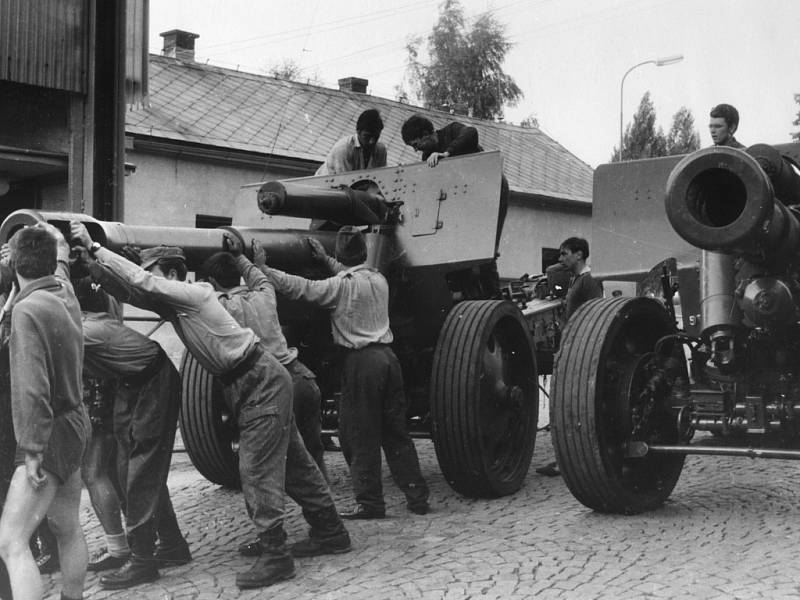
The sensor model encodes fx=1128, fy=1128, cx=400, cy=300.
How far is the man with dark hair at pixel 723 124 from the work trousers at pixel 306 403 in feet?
9.08

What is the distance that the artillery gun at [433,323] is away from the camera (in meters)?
7.09

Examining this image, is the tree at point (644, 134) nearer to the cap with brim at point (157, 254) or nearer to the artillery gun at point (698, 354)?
the artillery gun at point (698, 354)

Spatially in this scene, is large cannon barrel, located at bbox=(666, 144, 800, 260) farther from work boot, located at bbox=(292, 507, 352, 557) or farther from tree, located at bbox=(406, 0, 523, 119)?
tree, located at bbox=(406, 0, 523, 119)

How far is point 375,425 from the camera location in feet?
22.0

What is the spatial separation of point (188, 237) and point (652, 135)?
54.3m

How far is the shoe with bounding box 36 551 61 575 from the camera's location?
5614mm

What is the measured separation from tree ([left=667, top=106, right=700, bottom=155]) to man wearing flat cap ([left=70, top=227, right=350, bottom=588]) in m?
55.0

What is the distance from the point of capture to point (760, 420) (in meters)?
6.09

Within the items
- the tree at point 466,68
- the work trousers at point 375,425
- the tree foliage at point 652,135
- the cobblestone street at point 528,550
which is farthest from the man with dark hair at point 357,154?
the tree foliage at point 652,135

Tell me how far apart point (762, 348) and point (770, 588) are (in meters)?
1.66

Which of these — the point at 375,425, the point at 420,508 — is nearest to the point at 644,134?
the point at 420,508

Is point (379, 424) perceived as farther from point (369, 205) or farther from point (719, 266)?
point (719, 266)

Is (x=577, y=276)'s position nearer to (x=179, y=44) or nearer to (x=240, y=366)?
(x=240, y=366)

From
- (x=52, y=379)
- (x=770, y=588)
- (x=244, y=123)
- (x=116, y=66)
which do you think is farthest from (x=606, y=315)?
(x=244, y=123)
